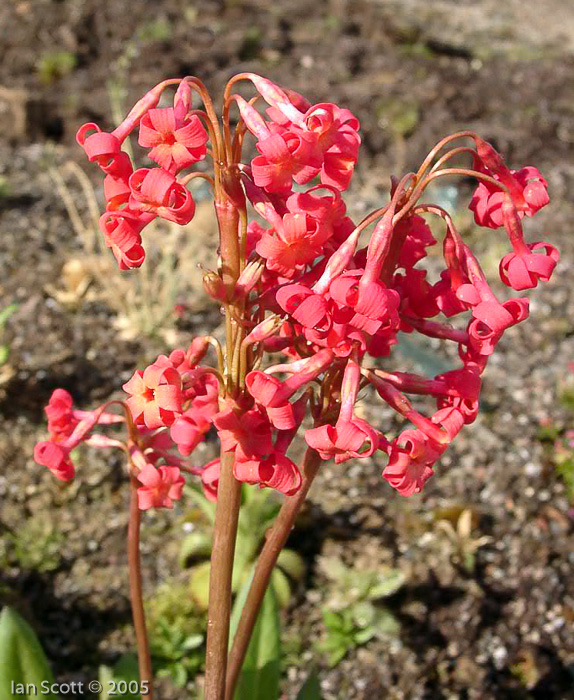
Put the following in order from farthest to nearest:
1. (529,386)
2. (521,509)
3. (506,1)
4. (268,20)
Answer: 1. (506,1)
2. (268,20)
3. (529,386)
4. (521,509)

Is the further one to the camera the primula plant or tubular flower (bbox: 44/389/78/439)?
tubular flower (bbox: 44/389/78/439)

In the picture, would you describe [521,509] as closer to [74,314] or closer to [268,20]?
[74,314]

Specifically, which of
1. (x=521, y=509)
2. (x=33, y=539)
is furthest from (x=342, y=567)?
(x=33, y=539)

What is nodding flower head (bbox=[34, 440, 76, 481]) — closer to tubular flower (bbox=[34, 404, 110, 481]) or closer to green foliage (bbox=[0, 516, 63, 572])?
tubular flower (bbox=[34, 404, 110, 481])

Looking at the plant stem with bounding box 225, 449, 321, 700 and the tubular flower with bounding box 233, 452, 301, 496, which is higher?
the tubular flower with bounding box 233, 452, 301, 496

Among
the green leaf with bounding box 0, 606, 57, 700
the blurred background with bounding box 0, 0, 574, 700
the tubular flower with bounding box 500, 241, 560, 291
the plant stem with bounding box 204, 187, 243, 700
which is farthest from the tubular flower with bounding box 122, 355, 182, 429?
the blurred background with bounding box 0, 0, 574, 700

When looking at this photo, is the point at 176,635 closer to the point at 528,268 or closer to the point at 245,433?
the point at 245,433
